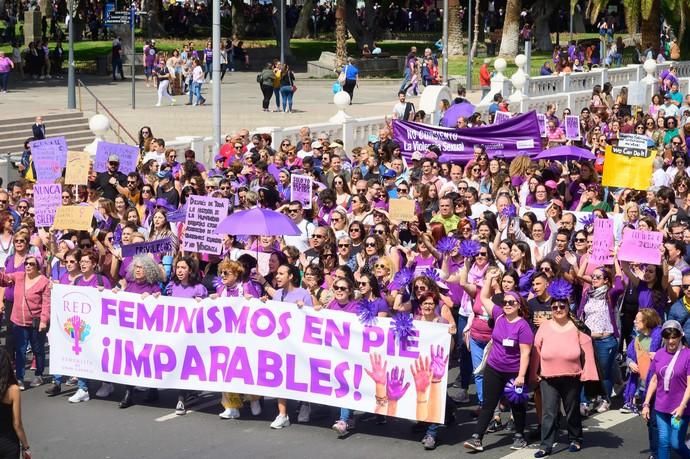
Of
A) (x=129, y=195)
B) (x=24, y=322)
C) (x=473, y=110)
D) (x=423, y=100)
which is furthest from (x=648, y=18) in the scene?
(x=24, y=322)

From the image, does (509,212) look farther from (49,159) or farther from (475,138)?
(475,138)

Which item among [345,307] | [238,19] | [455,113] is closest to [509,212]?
[345,307]

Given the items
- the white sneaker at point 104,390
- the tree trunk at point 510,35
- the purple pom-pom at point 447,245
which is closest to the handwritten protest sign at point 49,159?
the white sneaker at point 104,390

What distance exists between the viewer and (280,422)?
12.4 meters

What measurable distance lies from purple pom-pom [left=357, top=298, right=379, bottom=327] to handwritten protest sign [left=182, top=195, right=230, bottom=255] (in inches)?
112

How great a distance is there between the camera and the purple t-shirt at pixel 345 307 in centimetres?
1211

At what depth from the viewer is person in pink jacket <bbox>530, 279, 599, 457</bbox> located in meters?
11.4

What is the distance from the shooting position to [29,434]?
12.2 meters

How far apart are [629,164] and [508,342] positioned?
645cm

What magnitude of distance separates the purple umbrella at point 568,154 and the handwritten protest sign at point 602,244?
20.6 feet

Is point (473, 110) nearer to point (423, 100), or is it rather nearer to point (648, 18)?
point (423, 100)

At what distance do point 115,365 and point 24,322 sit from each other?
116 centimetres

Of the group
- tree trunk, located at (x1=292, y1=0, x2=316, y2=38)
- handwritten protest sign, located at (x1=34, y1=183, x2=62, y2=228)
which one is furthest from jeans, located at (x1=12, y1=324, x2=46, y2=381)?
tree trunk, located at (x1=292, y1=0, x2=316, y2=38)

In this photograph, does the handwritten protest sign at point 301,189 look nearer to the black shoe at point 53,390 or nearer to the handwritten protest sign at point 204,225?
the handwritten protest sign at point 204,225
